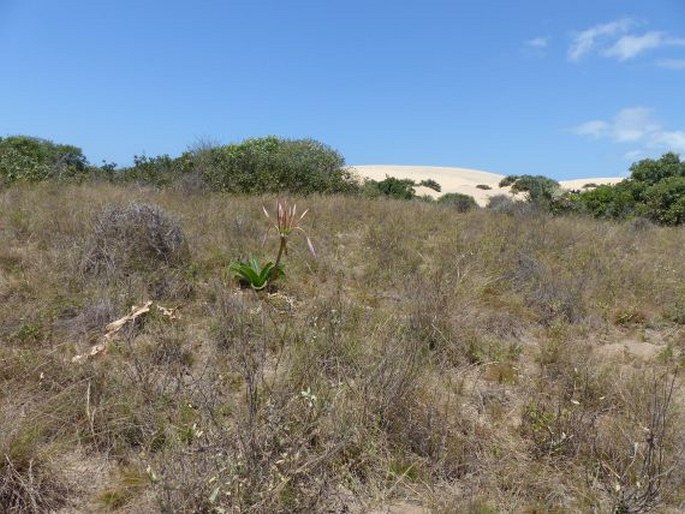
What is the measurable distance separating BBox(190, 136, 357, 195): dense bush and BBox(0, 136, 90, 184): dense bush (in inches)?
89.6

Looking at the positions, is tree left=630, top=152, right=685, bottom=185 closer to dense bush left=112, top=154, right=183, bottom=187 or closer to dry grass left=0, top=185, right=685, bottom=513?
dry grass left=0, top=185, right=685, bottom=513

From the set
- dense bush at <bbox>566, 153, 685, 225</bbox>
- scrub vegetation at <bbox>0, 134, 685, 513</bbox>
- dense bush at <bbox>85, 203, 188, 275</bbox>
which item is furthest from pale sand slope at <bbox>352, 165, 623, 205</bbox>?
dense bush at <bbox>85, 203, 188, 275</bbox>

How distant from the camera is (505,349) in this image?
418 centimetres

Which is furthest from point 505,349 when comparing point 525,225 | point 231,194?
point 231,194

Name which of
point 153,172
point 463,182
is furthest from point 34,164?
point 463,182

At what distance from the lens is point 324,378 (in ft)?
10.5

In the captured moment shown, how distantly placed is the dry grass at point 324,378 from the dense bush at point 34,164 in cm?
303

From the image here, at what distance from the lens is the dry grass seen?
2459 millimetres

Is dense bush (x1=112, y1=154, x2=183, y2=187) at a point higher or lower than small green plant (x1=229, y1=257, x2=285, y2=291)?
higher

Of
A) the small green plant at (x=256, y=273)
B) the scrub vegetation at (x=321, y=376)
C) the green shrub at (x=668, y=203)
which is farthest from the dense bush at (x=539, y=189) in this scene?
the small green plant at (x=256, y=273)

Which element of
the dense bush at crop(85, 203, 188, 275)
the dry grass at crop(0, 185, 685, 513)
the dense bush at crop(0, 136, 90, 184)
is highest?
the dense bush at crop(0, 136, 90, 184)

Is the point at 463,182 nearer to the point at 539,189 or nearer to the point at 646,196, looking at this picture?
the point at 539,189

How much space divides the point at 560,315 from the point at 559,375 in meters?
1.32

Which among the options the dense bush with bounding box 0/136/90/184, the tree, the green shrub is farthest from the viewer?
the tree
